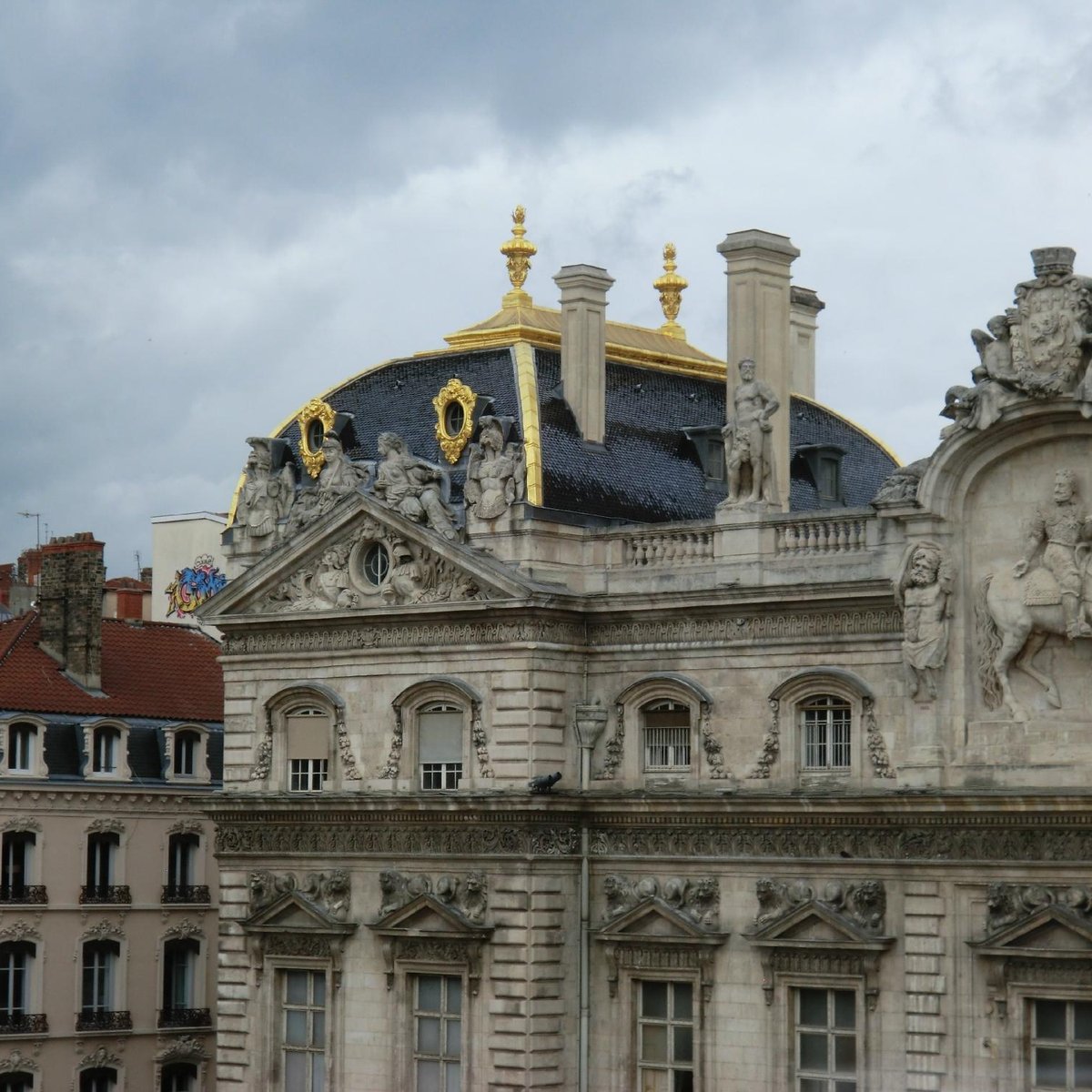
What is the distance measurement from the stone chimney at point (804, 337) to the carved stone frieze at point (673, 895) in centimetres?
1507

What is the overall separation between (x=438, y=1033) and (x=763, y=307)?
14.6 meters

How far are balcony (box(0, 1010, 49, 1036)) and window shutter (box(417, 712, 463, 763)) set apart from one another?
15.5 m

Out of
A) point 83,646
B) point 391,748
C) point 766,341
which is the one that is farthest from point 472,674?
point 83,646

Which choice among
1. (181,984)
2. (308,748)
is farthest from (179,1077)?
(308,748)

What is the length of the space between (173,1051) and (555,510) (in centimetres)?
2047

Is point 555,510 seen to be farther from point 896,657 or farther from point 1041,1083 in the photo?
point 1041,1083

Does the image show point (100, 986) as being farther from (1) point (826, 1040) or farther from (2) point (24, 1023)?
(1) point (826, 1040)

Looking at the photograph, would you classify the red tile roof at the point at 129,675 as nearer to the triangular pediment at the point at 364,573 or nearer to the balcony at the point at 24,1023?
the balcony at the point at 24,1023

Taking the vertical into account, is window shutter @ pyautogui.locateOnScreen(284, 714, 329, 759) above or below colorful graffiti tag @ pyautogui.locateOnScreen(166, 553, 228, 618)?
below

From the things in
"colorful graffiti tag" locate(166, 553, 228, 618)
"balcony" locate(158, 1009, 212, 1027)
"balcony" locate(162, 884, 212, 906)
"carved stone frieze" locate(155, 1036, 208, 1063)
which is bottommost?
"carved stone frieze" locate(155, 1036, 208, 1063)

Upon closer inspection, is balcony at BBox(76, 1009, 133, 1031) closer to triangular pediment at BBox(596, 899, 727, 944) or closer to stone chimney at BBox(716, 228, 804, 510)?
triangular pediment at BBox(596, 899, 727, 944)

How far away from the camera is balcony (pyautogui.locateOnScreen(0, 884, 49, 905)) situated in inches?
2591

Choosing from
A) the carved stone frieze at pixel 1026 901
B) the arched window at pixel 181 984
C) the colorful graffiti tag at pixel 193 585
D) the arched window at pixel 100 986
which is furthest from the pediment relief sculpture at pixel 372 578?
the colorful graffiti tag at pixel 193 585

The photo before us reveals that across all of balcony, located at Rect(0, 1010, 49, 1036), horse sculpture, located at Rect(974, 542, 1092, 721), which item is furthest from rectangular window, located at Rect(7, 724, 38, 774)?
horse sculpture, located at Rect(974, 542, 1092, 721)
